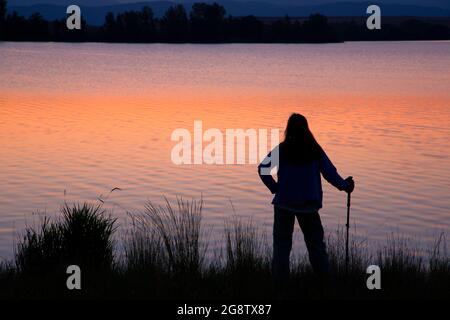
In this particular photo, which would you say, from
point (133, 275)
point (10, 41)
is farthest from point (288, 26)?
point (133, 275)

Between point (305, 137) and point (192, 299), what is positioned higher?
point (305, 137)

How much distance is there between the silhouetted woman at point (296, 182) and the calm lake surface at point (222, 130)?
6096 mm

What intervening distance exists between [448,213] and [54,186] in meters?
8.71

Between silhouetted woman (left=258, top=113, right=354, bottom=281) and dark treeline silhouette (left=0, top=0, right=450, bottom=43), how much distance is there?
149150 mm

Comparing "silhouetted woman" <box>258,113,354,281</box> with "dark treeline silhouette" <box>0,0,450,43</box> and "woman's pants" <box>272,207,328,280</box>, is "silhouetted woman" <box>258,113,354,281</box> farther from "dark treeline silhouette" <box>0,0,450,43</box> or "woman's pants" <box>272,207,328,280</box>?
"dark treeline silhouette" <box>0,0,450,43</box>

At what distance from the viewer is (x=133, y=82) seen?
61812 mm

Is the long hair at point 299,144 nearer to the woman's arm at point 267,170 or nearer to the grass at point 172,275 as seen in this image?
the woman's arm at point 267,170

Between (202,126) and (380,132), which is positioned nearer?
(380,132)

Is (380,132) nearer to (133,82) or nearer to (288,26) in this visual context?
(133,82)

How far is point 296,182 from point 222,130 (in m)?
23.0

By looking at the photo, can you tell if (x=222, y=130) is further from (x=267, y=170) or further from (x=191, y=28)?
(x=191, y=28)

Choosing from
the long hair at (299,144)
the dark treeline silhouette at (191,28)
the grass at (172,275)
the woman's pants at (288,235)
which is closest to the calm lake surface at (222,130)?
the grass at (172,275)

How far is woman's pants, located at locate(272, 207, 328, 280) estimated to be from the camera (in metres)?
8.27

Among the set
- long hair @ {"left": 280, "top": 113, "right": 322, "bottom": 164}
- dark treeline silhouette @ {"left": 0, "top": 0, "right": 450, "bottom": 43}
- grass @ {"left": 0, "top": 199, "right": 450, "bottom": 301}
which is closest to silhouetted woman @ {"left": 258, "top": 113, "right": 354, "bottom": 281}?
long hair @ {"left": 280, "top": 113, "right": 322, "bottom": 164}
